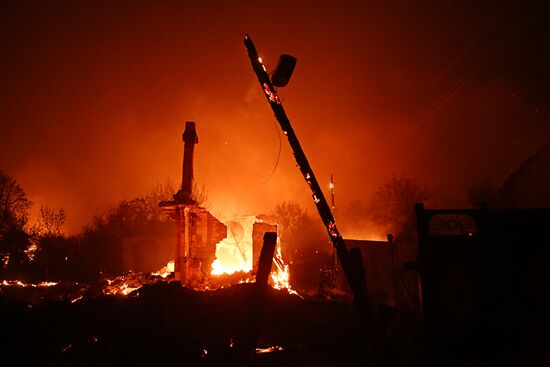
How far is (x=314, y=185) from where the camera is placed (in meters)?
10.1

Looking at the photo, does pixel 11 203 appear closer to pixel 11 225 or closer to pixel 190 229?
pixel 11 225

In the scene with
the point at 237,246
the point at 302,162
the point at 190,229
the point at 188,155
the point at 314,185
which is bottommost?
the point at 237,246

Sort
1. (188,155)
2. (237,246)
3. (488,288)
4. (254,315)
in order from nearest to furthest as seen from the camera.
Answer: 1. (254,315)
2. (488,288)
3. (188,155)
4. (237,246)

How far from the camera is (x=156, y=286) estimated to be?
12.8 metres

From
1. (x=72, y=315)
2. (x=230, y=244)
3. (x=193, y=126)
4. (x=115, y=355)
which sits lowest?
(x=115, y=355)

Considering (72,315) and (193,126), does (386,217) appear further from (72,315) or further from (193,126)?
(72,315)

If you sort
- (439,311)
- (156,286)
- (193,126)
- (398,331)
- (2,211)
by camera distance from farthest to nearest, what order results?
(2,211)
(193,126)
(156,286)
(398,331)
(439,311)

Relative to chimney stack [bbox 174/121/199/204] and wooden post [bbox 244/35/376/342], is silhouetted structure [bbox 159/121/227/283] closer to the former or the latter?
chimney stack [bbox 174/121/199/204]

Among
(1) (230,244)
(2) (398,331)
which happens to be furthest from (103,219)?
(2) (398,331)

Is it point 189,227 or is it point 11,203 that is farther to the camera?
point 11,203

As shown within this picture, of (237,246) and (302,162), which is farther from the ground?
(302,162)

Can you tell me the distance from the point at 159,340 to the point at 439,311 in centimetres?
679

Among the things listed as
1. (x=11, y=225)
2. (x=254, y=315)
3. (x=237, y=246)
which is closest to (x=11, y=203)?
(x=11, y=225)

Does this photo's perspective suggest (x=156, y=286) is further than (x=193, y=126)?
No
